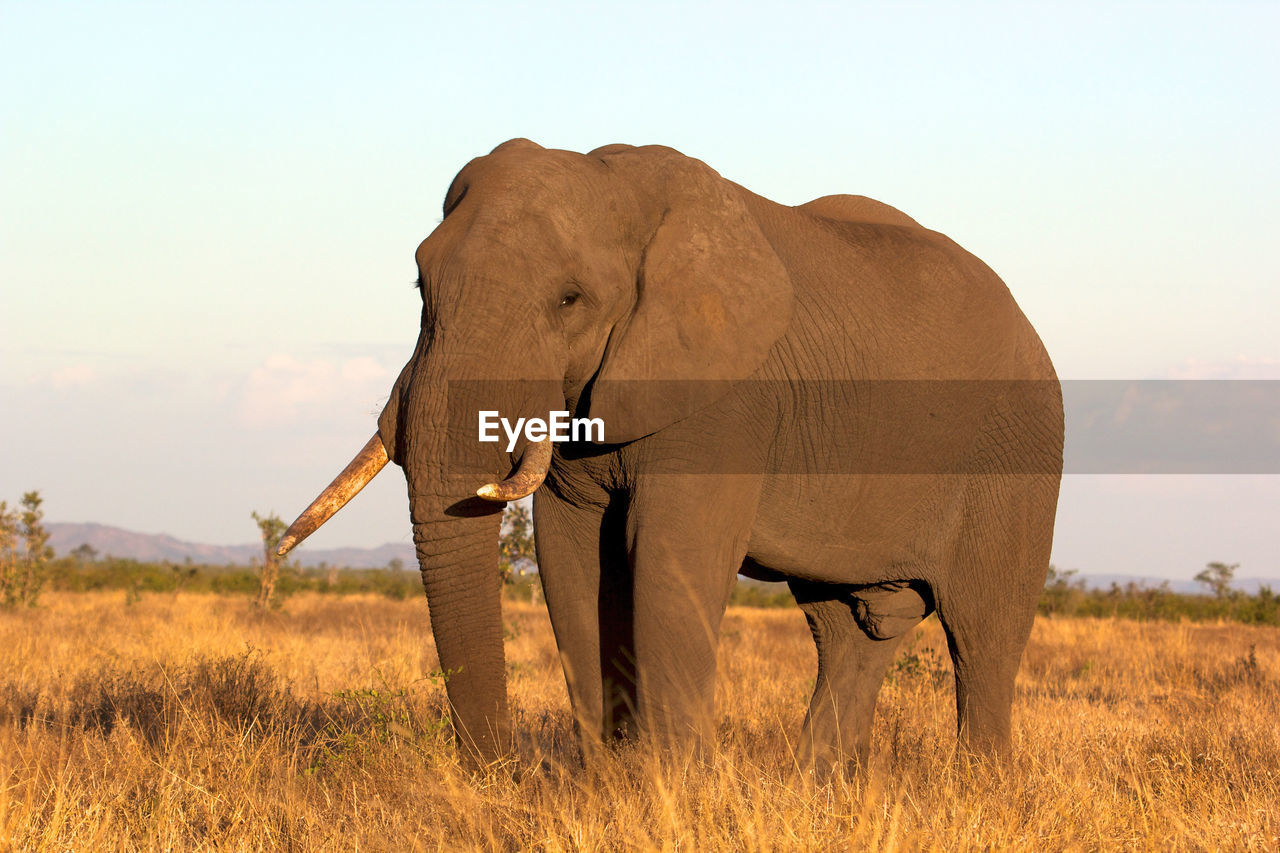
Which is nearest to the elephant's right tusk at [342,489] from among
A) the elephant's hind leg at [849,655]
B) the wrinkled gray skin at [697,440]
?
the wrinkled gray skin at [697,440]

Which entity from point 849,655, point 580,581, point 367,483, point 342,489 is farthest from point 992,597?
point 342,489

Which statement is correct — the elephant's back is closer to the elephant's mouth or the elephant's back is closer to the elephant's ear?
the elephant's ear

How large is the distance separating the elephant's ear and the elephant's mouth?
49 cm

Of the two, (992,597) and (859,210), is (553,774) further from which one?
(859,210)

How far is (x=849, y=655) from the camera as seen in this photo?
23.2ft

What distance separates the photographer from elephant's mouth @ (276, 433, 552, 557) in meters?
4.57

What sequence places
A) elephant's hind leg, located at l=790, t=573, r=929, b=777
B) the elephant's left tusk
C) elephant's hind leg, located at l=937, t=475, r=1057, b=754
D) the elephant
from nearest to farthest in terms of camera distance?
1. the elephant's left tusk
2. the elephant
3. elephant's hind leg, located at l=937, t=475, r=1057, b=754
4. elephant's hind leg, located at l=790, t=573, r=929, b=777

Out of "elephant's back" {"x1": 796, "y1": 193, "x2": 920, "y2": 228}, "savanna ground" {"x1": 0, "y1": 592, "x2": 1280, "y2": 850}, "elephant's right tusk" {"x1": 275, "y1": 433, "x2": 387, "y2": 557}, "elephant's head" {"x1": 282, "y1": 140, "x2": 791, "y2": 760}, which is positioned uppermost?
"elephant's back" {"x1": 796, "y1": 193, "x2": 920, "y2": 228}

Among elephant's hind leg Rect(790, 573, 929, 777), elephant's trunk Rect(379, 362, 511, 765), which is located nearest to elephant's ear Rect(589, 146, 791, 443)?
elephant's trunk Rect(379, 362, 511, 765)

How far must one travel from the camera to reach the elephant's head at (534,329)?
15.5ft

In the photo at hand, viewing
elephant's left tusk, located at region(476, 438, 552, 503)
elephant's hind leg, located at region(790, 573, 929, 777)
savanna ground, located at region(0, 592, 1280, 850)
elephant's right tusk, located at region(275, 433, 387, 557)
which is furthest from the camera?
elephant's hind leg, located at region(790, 573, 929, 777)

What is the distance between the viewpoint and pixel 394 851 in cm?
421

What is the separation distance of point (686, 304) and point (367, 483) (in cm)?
157

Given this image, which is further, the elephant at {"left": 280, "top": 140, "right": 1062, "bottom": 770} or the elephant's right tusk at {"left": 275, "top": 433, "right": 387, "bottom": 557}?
the elephant at {"left": 280, "top": 140, "right": 1062, "bottom": 770}
